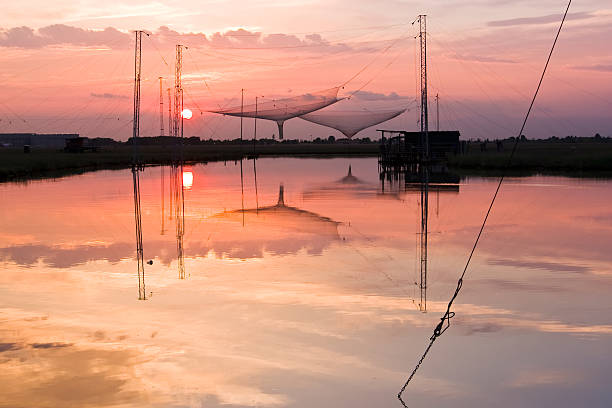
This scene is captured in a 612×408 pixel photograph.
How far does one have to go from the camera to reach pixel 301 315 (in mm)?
9469

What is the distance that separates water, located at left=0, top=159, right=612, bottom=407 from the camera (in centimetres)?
682

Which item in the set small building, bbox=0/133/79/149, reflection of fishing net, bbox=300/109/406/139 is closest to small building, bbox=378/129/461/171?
reflection of fishing net, bbox=300/109/406/139

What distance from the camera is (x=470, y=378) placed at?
7.05 metres

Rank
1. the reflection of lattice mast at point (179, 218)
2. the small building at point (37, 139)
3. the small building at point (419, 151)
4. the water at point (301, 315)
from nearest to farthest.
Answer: the water at point (301, 315)
the reflection of lattice mast at point (179, 218)
the small building at point (419, 151)
the small building at point (37, 139)

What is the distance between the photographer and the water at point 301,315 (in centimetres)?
682

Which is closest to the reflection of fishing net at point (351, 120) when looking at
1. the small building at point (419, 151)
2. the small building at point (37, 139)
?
the small building at point (419, 151)

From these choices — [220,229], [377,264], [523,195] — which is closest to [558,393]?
[377,264]

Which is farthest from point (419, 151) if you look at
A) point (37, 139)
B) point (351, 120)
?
point (37, 139)

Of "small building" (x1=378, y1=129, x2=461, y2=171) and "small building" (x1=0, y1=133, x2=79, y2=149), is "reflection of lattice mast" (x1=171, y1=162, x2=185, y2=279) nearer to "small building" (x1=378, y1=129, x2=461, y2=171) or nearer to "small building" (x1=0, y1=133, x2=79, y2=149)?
"small building" (x1=378, y1=129, x2=461, y2=171)

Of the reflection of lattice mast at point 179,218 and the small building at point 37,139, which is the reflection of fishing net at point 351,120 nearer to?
the reflection of lattice mast at point 179,218

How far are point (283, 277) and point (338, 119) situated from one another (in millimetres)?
71928

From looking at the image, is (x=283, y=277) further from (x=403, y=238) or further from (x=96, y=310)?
(x=403, y=238)

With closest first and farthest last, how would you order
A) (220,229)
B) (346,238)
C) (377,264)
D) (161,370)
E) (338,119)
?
(161,370)
(377,264)
(346,238)
(220,229)
(338,119)

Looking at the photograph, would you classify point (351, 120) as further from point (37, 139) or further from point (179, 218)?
point (37, 139)
